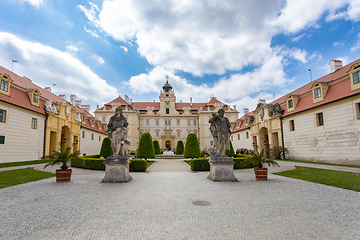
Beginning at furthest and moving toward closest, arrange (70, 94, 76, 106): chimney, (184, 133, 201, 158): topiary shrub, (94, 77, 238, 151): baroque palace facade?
(94, 77, 238, 151): baroque palace facade → (70, 94, 76, 106): chimney → (184, 133, 201, 158): topiary shrub

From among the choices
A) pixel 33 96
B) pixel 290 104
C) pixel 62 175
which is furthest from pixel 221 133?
pixel 33 96

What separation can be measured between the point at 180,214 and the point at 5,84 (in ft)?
63.9

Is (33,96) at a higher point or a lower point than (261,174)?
higher

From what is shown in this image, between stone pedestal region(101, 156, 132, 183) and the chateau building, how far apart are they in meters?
12.9

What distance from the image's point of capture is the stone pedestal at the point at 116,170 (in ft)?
29.1

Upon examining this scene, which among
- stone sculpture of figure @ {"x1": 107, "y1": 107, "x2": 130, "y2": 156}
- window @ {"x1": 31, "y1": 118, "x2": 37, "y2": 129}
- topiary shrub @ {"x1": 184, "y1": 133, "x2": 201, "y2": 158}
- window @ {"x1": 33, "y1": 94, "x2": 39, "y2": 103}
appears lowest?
topiary shrub @ {"x1": 184, "y1": 133, "x2": 201, "y2": 158}

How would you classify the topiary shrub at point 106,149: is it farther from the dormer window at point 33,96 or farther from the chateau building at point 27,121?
the dormer window at point 33,96

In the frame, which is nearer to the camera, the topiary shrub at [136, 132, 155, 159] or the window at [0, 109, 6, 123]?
the window at [0, 109, 6, 123]

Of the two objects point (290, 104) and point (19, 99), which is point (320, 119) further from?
point (19, 99)

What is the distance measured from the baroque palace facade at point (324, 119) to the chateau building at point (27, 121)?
26.6 metres

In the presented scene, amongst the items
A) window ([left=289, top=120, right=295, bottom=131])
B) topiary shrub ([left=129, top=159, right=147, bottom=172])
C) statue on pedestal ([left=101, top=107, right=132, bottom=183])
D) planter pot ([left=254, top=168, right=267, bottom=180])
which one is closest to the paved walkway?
statue on pedestal ([left=101, top=107, right=132, bottom=183])

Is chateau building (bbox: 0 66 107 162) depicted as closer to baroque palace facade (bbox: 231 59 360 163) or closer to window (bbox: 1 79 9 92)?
window (bbox: 1 79 9 92)

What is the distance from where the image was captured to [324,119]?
1638 cm

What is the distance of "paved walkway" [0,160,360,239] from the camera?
11.4 ft
